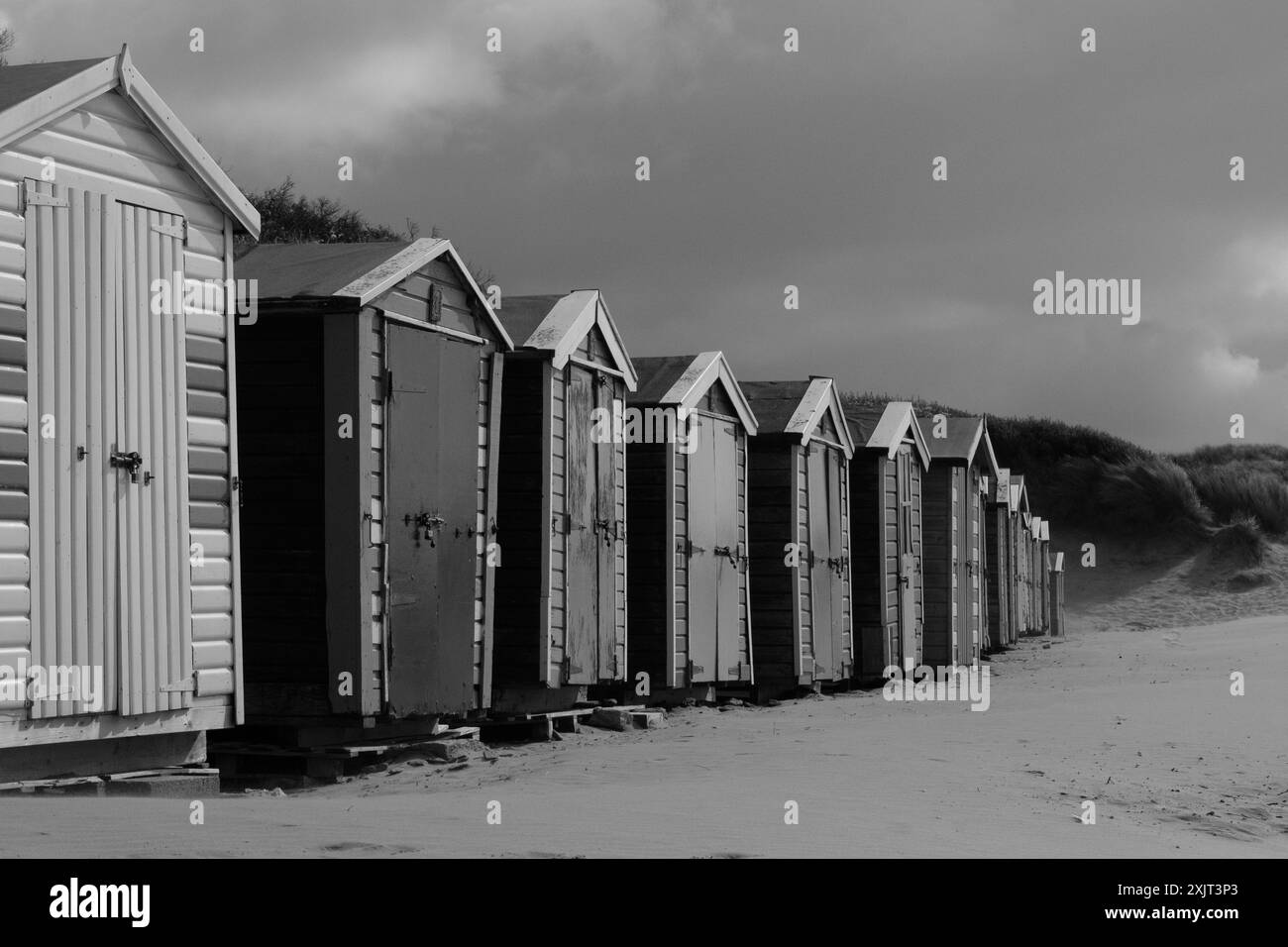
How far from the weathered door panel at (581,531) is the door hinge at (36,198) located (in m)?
5.74

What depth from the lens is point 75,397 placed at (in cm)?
813

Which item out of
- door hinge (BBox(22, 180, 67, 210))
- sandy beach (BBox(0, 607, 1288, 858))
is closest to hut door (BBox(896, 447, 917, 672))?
sandy beach (BBox(0, 607, 1288, 858))

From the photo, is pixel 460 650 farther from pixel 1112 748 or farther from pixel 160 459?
pixel 1112 748

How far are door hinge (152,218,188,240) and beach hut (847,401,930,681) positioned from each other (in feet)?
43.1

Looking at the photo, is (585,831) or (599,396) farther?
(599,396)

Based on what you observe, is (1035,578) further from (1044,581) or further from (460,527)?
(460,527)

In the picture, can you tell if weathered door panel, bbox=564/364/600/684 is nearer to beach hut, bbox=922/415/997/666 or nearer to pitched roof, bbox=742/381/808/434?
pitched roof, bbox=742/381/808/434

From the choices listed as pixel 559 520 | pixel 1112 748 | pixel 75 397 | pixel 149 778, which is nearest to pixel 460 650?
pixel 559 520

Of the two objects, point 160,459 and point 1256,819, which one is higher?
point 160,459

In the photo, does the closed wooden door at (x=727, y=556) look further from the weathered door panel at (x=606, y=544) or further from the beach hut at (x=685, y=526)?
the weathered door panel at (x=606, y=544)

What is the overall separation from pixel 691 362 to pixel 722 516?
1.86m

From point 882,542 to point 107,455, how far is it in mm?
14064

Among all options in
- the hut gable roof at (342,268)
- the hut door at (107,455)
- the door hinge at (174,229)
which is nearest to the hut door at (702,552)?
the hut gable roof at (342,268)

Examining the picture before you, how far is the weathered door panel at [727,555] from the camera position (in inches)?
653
